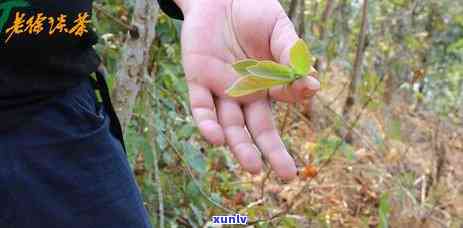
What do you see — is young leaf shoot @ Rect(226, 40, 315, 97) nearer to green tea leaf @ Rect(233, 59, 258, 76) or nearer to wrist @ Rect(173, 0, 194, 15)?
green tea leaf @ Rect(233, 59, 258, 76)

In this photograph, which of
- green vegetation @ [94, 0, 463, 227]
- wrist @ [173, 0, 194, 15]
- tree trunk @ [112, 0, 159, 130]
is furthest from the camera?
green vegetation @ [94, 0, 463, 227]

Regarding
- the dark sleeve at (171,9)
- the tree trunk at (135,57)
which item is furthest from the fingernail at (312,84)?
the tree trunk at (135,57)

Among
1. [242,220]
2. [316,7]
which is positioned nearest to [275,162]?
[242,220]

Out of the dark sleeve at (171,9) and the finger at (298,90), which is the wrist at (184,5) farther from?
the finger at (298,90)

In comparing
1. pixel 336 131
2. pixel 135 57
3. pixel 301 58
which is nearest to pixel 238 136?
pixel 301 58

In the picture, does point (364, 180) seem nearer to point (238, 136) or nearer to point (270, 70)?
point (238, 136)

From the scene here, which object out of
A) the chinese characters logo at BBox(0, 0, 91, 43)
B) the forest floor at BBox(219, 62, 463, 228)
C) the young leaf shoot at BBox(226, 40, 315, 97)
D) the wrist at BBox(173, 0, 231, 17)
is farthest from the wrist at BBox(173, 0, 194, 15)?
the forest floor at BBox(219, 62, 463, 228)

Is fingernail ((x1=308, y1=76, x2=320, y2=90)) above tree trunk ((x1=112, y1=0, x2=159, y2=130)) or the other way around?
above

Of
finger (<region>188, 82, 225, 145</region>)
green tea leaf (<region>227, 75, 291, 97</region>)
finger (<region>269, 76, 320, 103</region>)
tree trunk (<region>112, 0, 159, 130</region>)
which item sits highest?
green tea leaf (<region>227, 75, 291, 97</region>)
